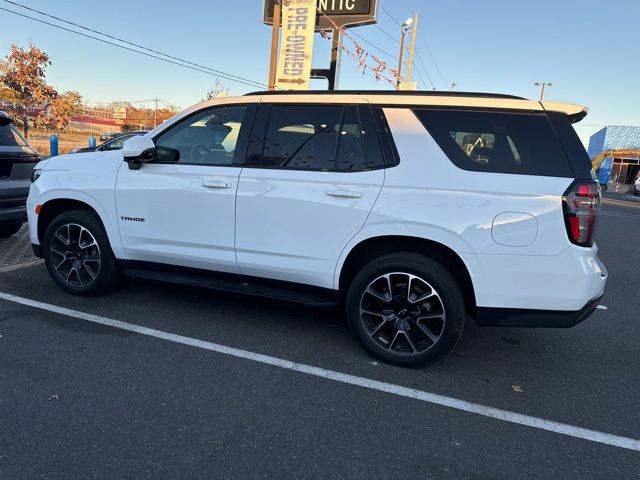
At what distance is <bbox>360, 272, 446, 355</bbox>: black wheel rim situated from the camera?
3258 mm

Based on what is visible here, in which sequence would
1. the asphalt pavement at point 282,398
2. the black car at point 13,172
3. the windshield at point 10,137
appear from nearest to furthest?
the asphalt pavement at point 282,398
the black car at point 13,172
the windshield at point 10,137

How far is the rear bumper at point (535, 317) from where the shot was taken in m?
3.03

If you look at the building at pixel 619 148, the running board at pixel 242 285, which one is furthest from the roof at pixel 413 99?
the building at pixel 619 148

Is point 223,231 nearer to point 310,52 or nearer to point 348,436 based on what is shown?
point 348,436

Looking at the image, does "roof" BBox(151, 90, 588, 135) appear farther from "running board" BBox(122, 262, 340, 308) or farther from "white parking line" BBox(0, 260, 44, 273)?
"white parking line" BBox(0, 260, 44, 273)

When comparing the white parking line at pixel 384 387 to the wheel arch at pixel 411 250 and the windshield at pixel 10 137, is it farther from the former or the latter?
the windshield at pixel 10 137

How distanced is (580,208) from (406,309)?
1.30 m

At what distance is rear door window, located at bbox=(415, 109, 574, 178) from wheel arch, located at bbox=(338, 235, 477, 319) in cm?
60

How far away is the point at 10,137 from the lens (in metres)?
5.92

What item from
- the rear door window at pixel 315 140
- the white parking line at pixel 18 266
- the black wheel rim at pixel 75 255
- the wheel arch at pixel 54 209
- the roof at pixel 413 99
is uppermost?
the roof at pixel 413 99

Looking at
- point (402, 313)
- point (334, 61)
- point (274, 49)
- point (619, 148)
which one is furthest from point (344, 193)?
point (619, 148)

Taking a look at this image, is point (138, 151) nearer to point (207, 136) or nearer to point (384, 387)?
point (207, 136)

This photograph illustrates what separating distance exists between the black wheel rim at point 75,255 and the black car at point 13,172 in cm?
176

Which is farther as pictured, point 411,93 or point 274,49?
point 274,49
